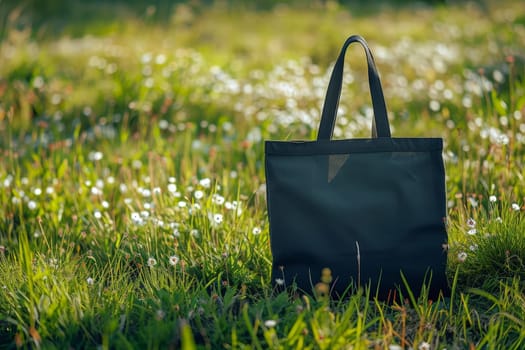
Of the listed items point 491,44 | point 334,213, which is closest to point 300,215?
point 334,213

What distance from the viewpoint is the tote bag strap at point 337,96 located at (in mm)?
2289

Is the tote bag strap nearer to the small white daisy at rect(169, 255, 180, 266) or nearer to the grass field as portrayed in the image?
the grass field

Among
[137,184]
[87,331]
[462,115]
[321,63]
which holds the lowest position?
[87,331]

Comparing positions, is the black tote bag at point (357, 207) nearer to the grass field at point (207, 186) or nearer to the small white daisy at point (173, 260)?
the grass field at point (207, 186)

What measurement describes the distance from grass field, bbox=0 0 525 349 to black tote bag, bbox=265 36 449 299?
0.12m

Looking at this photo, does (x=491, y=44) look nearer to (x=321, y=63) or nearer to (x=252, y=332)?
(x=321, y=63)

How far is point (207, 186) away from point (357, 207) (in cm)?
92

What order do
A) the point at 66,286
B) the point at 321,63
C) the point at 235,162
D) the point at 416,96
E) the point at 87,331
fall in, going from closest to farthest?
1. the point at 87,331
2. the point at 66,286
3. the point at 235,162
4. the point at 416,96
5. the point at 321,63

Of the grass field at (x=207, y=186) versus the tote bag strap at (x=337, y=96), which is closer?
the grass field at (x=207, y=186)

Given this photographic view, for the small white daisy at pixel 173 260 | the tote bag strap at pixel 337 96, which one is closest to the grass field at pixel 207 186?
the small white daisy at pixel 173 260

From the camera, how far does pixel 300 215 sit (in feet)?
7.50

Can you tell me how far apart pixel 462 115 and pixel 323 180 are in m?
2.46

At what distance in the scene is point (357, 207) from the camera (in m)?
2.28

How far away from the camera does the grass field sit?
6.70ft
